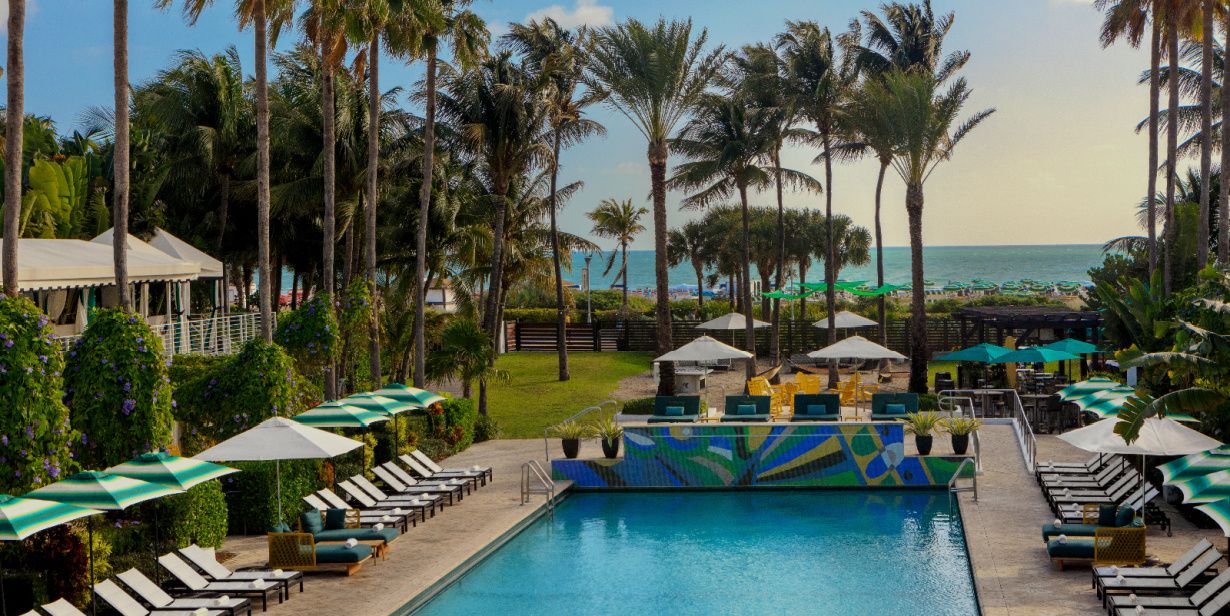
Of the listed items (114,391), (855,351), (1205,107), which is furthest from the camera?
(855,351)

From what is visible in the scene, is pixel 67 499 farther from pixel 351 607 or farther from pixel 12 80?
pixel 12 80

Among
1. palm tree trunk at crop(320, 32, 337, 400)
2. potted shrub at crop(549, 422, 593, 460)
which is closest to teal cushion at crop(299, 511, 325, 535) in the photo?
potted shrub at crop(549, 422, 593, 460)

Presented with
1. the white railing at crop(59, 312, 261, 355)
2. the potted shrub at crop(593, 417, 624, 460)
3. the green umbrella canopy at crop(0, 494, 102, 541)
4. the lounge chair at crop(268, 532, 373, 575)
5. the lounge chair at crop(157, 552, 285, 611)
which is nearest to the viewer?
the green umbrella canopy at crop(0, 494, 102, 541)

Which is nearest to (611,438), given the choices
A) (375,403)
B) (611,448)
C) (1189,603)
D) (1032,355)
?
(611,448)

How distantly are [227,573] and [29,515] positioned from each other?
395 centimetres

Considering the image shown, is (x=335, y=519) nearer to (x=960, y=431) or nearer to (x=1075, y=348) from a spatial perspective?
(x=960, y=431)

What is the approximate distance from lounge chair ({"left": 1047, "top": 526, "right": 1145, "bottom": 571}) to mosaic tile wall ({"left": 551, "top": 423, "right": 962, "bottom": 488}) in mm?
7153

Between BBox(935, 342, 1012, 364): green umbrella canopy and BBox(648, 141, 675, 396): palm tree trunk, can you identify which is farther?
BBox(648, 141, 675, 396): palm tree trunk

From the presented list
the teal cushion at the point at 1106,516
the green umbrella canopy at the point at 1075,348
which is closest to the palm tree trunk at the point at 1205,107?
the green umbrella canopy at the point at 1075,348

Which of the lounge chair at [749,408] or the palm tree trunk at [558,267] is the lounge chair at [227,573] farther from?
the palm tree trunk at [558,267]

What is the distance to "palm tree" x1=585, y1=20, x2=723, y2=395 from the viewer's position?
3116cm

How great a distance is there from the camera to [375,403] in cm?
2028

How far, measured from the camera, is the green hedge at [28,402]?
1306 cm

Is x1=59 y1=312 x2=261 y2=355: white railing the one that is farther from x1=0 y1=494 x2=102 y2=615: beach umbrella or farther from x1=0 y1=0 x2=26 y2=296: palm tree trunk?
x1=0 y1=494 x2=102 y2=615: beach umbrella
